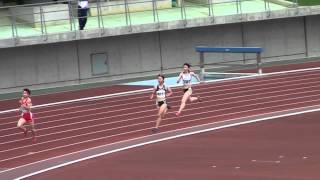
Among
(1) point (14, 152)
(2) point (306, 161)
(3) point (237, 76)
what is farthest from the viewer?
(3) point (237, 76)

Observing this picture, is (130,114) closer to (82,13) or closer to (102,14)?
(82,13)

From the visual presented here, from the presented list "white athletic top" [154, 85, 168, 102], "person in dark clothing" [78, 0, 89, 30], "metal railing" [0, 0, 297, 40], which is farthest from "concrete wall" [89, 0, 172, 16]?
"white athletic top" [154, 85, 168, 102]

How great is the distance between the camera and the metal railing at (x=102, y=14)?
29.6 m

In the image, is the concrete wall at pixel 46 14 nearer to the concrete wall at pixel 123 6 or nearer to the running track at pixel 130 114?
the concrete wall at pixel 123 6

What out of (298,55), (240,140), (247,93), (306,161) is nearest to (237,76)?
(247,93)

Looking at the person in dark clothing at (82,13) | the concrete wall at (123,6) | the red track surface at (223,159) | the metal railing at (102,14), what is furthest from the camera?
the concrete wall at (123,6)

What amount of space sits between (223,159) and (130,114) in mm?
7513

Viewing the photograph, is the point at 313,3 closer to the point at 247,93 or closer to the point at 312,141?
the point at 247,93

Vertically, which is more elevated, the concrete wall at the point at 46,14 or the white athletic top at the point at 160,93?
the concrete wall at the point at 46,14

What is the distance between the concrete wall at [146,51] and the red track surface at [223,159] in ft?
44.6

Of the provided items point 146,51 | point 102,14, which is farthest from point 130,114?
point 102,14

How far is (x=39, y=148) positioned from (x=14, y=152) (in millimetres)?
642

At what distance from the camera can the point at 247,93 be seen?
77.8 feet

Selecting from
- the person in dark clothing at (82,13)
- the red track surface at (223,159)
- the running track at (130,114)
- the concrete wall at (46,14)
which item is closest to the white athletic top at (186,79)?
the running track at (130,114)
